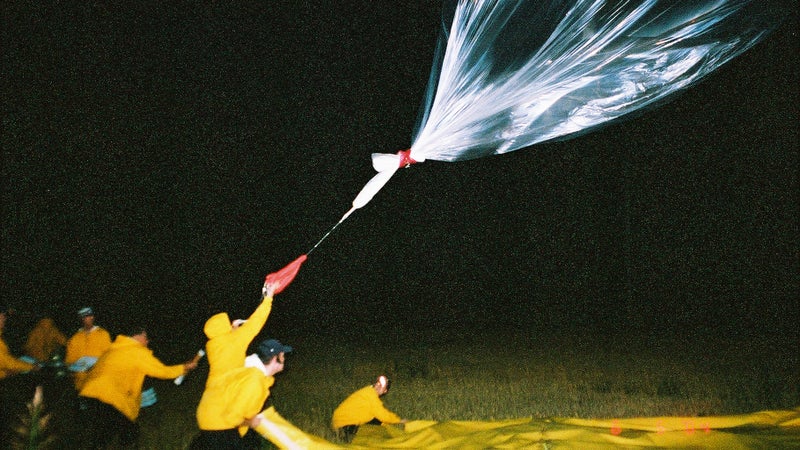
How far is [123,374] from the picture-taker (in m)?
5.18

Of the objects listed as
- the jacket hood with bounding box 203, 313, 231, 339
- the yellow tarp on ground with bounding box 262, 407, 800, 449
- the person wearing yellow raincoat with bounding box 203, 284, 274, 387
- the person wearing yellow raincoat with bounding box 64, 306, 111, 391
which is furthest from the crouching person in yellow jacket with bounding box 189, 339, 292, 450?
the person wearing yellow raincoat with bounding box 64, 306, 111, 391

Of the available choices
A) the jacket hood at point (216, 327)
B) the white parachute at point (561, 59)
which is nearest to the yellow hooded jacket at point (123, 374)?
the jacket hood at point (216, 327)

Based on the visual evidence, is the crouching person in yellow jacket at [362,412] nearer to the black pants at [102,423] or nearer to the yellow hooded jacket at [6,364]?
the black pants at [102,423]

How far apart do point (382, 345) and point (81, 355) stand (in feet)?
40.0

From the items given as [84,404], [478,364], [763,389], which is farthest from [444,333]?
[84,404]

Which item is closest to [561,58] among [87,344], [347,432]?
[347,432]

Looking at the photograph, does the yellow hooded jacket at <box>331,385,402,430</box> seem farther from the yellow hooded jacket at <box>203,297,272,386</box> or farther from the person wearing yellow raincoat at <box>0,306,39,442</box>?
the person wearing yellow raincoat at <box>0,306,39,442</box>

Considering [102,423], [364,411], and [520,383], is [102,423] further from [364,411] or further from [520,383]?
[520,383]

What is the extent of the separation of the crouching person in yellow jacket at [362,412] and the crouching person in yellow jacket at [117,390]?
1.90 meters

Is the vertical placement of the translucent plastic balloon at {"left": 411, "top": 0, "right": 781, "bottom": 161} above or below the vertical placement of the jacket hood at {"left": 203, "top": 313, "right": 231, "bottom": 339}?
above

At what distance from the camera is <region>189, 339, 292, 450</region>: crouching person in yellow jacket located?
12.4ft

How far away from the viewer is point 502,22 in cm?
434

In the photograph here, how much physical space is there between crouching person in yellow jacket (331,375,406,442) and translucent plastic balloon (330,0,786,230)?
Answer: 3.05 metres

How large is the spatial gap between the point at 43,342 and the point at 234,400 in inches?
232
